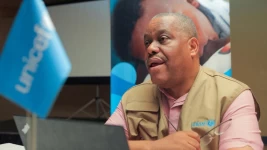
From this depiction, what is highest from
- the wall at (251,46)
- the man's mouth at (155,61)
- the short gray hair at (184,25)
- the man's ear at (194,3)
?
the man's ear at (194,3)

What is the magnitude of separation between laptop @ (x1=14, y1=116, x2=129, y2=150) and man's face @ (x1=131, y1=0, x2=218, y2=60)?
2.68 ft

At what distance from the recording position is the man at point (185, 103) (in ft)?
2.96

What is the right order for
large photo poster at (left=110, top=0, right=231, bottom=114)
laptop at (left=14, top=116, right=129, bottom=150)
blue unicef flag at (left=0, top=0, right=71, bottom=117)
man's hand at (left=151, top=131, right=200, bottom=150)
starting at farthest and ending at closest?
large photo poster at (left=110, top=0, right=231, bottom=114) < man's hand at (left=151, top=131, right=200, bottom=150) < laptop at (left=14, top=116, right=129, bottom=150) < blue unicef flag at (left=0, top=0, right=71, bottom=117)

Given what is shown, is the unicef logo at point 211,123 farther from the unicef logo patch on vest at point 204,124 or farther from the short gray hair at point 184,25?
the short gray hair at point 184,25

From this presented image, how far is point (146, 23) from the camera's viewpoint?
154 cm

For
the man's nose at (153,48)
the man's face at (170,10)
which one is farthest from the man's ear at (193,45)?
the man's face at (170,10)

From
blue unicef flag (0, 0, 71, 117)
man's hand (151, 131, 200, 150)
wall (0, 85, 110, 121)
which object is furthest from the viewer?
wall (0, 85, 110, 121)

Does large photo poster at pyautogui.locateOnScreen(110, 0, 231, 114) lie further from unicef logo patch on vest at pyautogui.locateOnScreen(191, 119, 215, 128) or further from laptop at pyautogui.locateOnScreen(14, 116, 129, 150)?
laptop at pyautogui.locateOnScreen(14, 116, 129, 150)

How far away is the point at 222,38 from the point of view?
138 cm

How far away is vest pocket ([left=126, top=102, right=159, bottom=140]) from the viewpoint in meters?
1.01

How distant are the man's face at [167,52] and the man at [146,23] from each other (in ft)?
1.49

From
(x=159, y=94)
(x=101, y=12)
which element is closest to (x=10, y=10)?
(x=101, y=12)

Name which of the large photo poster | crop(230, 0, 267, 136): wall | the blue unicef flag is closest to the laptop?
the blue unicef flag

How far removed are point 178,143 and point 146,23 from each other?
31.8 inches
